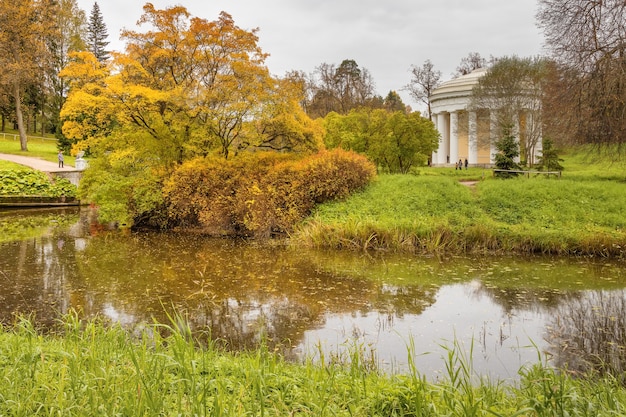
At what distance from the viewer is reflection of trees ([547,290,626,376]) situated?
5.41 metres

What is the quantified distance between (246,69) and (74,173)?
1685cm

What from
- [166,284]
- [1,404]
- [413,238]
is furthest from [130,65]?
[1,404]

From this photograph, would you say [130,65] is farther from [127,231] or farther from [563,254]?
[563,254]

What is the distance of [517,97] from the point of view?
29531mm

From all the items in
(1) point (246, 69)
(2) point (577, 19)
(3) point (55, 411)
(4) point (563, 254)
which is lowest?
(4) point (563, 254)

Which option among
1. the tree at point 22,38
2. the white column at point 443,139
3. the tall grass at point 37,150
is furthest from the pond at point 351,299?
the white column at point 443,139

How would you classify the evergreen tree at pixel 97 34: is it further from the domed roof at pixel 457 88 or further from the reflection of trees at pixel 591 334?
the reflection of trees at pixel 591 334

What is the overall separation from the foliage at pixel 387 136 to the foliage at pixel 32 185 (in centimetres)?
1537

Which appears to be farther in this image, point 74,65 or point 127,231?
point 127,231

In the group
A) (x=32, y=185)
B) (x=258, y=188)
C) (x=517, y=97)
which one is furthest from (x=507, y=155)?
(x=32, y=185)

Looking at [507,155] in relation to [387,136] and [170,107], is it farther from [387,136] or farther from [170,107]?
[170,107]

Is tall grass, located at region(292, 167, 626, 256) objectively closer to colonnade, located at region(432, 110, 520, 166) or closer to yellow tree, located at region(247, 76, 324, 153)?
yellow tree, located at region(247, 76, 324, 153)

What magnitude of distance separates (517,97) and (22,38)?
36857 mm

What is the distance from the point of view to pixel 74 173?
2833cm
